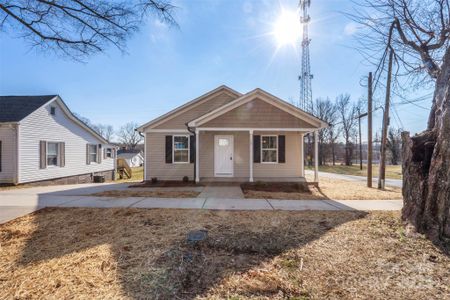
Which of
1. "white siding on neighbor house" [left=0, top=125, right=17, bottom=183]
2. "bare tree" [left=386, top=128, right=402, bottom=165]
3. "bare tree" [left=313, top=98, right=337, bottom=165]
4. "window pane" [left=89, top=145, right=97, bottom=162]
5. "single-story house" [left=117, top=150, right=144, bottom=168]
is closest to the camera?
"white siding on neighbor house" [left=0, top=125, right=17, bottom=183]

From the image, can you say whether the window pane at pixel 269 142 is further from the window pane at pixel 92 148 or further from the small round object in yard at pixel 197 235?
the window pane at pixel 92 148

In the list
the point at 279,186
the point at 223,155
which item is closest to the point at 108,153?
the point at 223,155

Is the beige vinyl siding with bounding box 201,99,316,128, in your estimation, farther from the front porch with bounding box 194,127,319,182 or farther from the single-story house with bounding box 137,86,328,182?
the front porch with bounding box 194,127,319,182

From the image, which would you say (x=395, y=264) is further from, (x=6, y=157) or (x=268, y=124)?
(x=6, y=157)

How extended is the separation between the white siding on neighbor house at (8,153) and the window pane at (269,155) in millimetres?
12325

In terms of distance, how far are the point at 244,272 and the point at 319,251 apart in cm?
124

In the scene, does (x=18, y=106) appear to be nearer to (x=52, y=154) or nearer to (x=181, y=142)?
(x=52, y=154)

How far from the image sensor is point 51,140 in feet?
44.0

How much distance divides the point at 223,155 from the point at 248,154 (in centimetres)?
125

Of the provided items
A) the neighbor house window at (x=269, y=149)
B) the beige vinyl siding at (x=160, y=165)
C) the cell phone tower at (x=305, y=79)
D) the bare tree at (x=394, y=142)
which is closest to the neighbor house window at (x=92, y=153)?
the beige vinyl siding at (x=160, y=165)

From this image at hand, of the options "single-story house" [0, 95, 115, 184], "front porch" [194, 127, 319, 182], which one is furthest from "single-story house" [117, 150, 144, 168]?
"front porch" [194, 127, 319, 182]

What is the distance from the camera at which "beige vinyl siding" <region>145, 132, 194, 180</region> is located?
1147 centimetres

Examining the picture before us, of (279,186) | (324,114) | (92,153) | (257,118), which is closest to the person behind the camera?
(279,186)

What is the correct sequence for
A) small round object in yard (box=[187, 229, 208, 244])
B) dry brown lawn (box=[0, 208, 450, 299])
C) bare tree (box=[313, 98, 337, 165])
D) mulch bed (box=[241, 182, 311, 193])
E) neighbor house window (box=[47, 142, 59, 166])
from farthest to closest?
bare tree (box=[313, 98, 337, 165]) → neighbor house window (box=[47, 142, 59, 166]) → mulch bed (box=[241, 182, 311, 193]) → small round object in yard (box=[187, 229, 208, 244]) → dry brown lawn (box=[0, 208, 450, 299])
